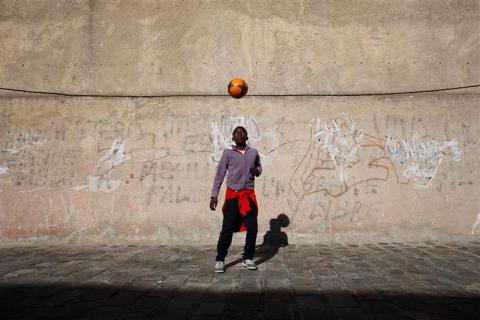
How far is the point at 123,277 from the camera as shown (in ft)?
14.9

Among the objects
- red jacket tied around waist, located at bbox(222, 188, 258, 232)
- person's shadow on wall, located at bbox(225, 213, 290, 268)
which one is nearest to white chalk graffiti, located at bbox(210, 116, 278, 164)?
person's shadow on wall, located at bbox(225, 213, 290, 268)

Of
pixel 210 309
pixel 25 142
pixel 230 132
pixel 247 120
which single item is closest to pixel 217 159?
pixel 230 132

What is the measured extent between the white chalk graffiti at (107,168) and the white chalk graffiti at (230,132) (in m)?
1.64

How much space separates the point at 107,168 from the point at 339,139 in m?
4.15

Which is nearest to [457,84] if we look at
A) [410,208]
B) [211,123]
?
[410,208]

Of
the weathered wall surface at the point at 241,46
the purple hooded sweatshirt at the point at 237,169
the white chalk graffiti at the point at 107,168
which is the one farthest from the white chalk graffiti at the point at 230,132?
the purple hooded sweatshirt at the point at 237,169

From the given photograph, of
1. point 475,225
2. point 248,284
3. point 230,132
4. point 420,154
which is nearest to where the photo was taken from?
point 248,284

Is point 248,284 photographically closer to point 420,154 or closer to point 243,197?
point 243,197

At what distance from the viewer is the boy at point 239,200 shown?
4.84m

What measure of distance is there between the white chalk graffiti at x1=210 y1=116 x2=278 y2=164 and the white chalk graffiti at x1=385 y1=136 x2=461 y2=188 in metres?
2.05

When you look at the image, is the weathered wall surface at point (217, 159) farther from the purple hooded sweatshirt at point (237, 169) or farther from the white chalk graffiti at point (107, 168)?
the purple hooded sweatshirt at point (237, 169)

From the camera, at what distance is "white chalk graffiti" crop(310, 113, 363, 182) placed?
6.73 metres

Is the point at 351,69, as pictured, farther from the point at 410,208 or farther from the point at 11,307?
the point at 11,307

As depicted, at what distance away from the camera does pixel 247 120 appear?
6.79 m
